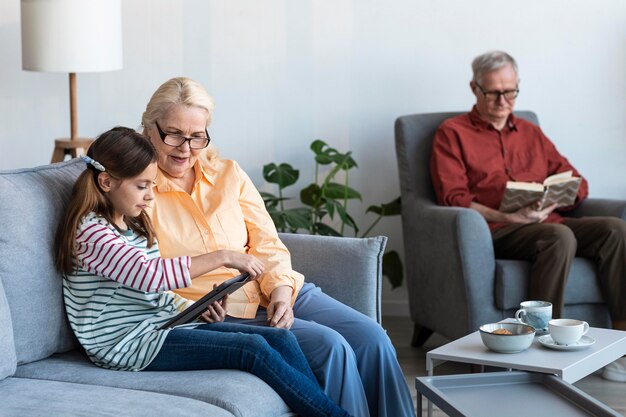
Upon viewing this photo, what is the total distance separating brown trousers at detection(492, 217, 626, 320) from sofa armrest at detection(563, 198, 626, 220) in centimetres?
15

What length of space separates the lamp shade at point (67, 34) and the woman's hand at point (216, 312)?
1645mm

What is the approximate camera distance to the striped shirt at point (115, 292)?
2.30 m

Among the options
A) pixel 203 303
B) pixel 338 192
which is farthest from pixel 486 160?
pixel 203 303

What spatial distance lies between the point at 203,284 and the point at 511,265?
4.46ft

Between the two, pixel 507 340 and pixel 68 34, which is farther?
pixel 68 34

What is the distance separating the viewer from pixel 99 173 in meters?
2.39

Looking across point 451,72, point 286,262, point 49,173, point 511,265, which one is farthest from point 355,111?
point 49,173

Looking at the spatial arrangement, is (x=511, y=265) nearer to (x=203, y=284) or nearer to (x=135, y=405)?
(x=203, y=284)

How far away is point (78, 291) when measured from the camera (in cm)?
238

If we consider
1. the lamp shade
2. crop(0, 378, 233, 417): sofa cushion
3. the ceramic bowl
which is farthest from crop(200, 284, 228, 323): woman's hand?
the lamp shade

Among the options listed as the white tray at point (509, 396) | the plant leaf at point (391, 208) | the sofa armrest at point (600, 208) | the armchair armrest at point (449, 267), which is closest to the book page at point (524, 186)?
the armchair armrest at point (449, 267)

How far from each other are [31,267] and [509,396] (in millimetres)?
1157

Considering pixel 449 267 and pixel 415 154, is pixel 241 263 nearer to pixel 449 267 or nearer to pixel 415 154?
pixel 449 267

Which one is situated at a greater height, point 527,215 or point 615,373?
point 527,215
